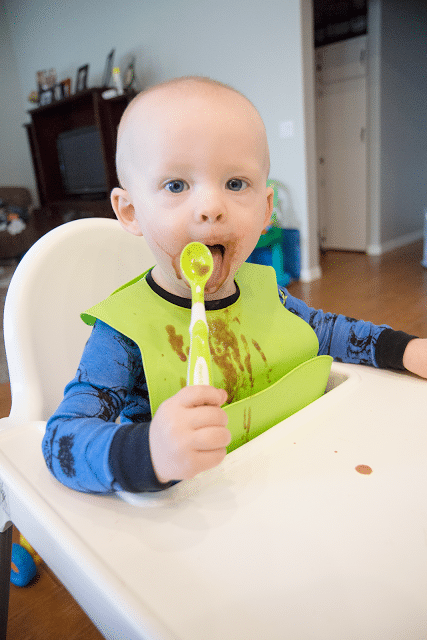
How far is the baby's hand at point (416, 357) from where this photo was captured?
57 centimetres

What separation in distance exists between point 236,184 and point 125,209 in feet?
0.49

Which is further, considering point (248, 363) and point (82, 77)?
point (82, 77)

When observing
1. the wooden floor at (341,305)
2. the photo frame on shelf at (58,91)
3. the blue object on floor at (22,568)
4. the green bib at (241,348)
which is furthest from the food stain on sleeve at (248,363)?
the photo frame on shelf at (58,91)

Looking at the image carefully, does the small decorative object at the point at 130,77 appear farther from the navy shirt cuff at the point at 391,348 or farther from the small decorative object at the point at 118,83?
the navy shirt cuff at the point at 391,348

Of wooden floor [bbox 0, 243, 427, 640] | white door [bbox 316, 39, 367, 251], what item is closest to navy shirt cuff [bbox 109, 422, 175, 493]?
wooden floor [bbox 0, 243, 427, 640]

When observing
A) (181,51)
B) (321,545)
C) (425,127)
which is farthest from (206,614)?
(425,127)

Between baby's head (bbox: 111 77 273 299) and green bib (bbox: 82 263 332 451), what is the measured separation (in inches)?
2.3

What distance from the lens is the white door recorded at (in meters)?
3.68

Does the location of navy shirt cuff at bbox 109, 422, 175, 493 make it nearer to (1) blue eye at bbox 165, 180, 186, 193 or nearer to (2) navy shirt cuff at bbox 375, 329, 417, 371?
(1) blue eye at bbox 165, 180, 186, 193

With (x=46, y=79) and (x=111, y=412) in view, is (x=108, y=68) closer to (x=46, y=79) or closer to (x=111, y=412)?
(x=46, y=79)

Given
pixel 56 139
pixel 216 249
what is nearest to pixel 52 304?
pixel 216 249

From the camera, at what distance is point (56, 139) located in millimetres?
5066

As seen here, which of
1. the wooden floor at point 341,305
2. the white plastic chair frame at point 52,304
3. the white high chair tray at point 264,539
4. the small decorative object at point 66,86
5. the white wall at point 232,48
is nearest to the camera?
the white high chair tray at point 264,539

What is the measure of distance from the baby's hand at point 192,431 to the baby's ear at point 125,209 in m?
0.27
